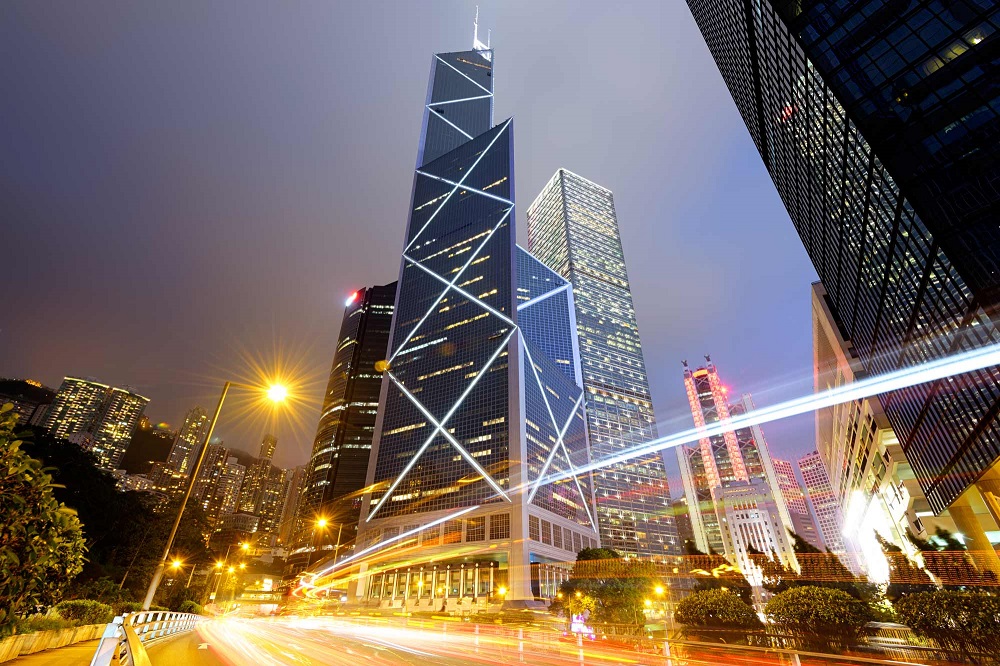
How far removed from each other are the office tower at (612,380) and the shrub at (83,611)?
365 ft

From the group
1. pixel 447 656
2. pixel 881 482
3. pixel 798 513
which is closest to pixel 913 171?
pixel 447 656

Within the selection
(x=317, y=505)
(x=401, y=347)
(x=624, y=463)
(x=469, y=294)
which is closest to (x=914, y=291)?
(x=469, y=294)

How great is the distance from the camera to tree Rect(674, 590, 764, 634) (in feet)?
54.2

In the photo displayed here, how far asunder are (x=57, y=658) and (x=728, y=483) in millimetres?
163635

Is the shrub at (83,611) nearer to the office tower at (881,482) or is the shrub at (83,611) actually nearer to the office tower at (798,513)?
the office tower at (881,482)

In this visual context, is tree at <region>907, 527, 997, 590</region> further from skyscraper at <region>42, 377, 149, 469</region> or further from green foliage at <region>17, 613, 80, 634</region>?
skyscraper at <region>42, 377, 149, 469</region>

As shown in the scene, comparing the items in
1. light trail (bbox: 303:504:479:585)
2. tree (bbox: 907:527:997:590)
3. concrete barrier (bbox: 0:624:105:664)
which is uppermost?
light trail (bbox: 303:504:479:585)

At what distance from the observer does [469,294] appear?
104 metres

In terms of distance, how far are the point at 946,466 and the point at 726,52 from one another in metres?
52.8

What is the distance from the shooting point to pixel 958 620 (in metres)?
12.9

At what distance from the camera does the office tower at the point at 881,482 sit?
40.1m

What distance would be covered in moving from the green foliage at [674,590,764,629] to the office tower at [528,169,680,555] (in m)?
105

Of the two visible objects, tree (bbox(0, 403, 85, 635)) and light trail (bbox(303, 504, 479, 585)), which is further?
light trail (bbox(303, 504, 479, 585))

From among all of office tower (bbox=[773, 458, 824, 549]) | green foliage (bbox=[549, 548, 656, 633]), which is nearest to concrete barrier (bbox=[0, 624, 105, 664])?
green foliage (bbox=[549, 548, 656, 633])
